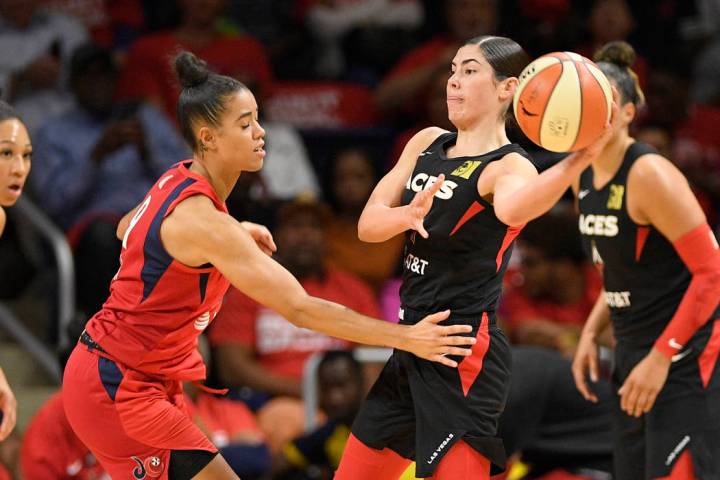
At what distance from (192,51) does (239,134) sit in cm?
461

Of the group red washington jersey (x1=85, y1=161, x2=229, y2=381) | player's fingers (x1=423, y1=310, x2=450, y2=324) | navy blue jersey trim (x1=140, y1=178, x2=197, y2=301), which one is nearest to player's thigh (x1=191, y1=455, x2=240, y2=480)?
red washington jersey (x1=85, y1=161, x2=229, y2=381)

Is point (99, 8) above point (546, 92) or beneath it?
beneath

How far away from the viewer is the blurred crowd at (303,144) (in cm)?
728

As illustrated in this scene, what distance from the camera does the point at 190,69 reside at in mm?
4473

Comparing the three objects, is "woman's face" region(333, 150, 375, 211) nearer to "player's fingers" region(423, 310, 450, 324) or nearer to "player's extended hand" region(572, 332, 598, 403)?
"player's extended hand" region(572, 332, 598, 403)

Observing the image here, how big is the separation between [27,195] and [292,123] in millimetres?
2264

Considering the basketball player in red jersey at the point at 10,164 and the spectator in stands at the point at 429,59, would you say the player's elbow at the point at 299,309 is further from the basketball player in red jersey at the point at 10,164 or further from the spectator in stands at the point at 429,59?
the spectator in stands at the point at 429,59

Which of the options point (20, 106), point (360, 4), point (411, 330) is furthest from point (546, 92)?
point (360, 4)

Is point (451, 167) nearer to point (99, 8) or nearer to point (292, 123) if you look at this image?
point (292, 123)

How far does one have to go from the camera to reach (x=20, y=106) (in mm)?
8492

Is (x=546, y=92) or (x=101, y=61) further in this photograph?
(x=101, y=61)

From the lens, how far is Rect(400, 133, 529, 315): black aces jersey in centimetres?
440

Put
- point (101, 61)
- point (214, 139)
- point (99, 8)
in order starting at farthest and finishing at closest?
1. point (99, 8)
2. point (101, 61)
3. point (214, 139)

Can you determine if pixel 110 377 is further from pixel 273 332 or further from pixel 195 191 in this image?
pixel 273 332
